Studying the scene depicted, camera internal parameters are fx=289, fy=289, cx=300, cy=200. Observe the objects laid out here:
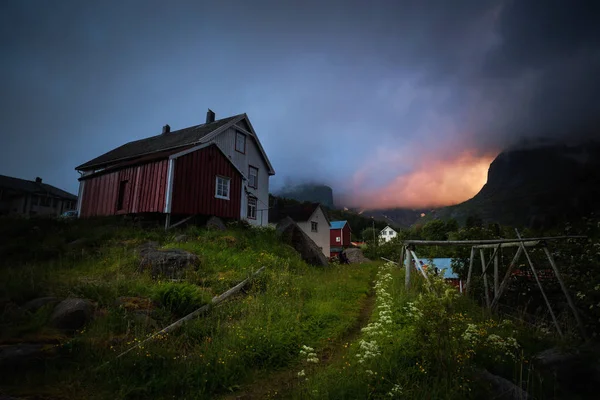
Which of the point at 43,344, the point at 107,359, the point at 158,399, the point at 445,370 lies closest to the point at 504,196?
the point at 445,370

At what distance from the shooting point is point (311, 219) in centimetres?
4125

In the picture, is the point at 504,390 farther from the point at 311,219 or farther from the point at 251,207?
the point at 311,219

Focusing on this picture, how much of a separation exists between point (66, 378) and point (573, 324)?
12438 millimetres

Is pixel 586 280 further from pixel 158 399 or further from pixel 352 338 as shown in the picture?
pixel 158 399

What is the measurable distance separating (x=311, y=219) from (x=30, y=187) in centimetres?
4268

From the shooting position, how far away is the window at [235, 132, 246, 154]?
27.3m

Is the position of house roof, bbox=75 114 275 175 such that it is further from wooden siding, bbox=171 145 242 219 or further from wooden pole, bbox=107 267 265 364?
wooden pole, bbox=107 267 265 364

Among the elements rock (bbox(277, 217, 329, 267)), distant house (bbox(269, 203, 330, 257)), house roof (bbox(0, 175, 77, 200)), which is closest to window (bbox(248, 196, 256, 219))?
rock (bbox(277, 217, 329, 267))

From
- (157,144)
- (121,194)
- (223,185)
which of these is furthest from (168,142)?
(223,185)

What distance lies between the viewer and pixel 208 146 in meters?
19.7

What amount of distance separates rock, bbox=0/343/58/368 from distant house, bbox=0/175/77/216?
46224 mm

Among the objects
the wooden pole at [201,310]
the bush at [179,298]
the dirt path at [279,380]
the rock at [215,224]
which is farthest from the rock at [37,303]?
the rock at [215,224]

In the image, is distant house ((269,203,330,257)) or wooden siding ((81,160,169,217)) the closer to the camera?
wooden siding ((81,160,169,217))

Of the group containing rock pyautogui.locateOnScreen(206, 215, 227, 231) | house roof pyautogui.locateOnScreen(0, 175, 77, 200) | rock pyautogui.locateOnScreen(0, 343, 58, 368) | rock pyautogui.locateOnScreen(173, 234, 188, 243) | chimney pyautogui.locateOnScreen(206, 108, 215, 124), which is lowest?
rock pyautogui.locateOnScreen(0, 343, 58, 368)
